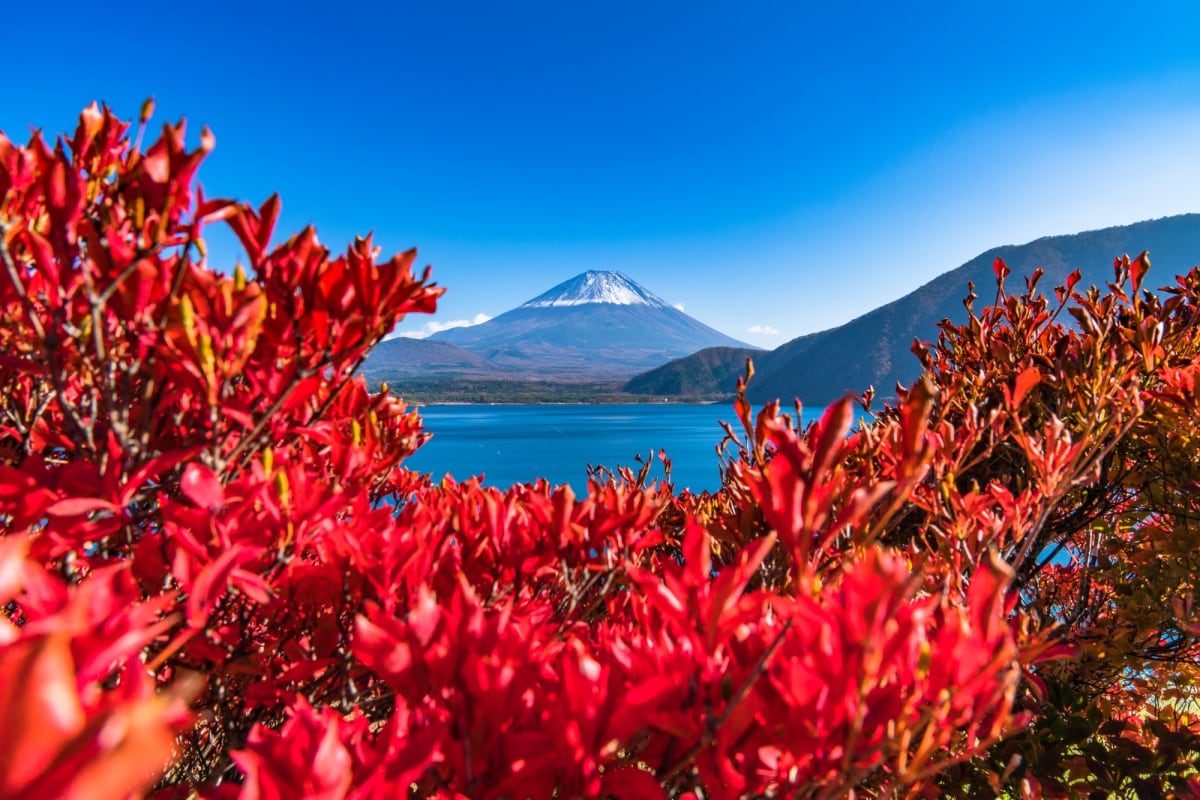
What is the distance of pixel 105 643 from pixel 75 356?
829 millimetres

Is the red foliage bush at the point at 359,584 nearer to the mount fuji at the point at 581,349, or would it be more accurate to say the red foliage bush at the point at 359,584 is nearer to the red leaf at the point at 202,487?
the red leaf at the point at 202,487

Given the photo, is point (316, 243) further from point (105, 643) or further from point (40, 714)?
point (40, 714)

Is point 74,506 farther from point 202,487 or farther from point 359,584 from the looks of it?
point 359,584

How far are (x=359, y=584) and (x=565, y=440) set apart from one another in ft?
167

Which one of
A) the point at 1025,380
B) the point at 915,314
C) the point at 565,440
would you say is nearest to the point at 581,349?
the point at 915,314

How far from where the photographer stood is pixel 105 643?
1.41ft

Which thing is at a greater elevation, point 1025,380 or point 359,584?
point 1025,380

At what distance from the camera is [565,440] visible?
170ft

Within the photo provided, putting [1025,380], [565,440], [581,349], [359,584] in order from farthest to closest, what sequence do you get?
[581,349], [565,440], [1025,380], [359,584]

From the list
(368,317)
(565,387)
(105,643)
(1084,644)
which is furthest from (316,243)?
(565,387)

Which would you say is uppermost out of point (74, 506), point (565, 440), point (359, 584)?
point (74, 506)

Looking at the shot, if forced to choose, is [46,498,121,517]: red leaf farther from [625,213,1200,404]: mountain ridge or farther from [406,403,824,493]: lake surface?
[625,213,1200,404]: mountain ridge

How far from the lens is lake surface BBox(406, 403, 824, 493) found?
34.4 metres

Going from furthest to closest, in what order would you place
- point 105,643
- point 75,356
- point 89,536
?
point 75,356 → point 89,536 → point 105,643
